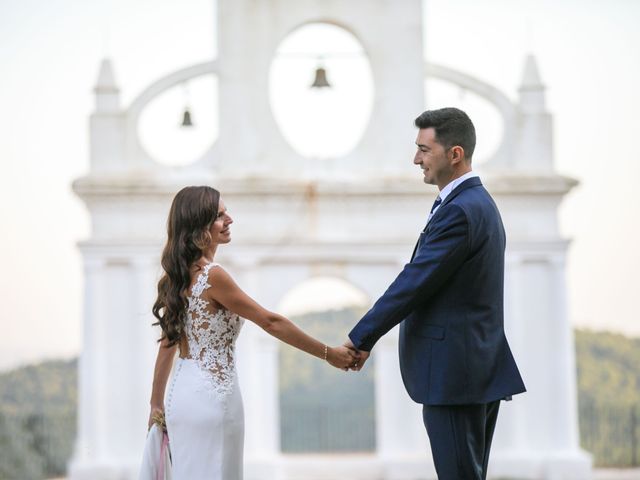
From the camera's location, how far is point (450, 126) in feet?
19.5

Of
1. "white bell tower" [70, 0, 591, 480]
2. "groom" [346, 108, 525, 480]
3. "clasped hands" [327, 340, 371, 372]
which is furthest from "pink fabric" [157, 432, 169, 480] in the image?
"white bell tower" [70, 0, 591, 480]

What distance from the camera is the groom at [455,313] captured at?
580 cm

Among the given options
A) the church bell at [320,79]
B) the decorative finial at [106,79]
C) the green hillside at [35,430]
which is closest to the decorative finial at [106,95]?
the decorative finial at [106,79]

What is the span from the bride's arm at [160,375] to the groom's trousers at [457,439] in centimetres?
131

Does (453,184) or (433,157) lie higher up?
(433,157)

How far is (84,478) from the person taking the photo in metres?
14.6

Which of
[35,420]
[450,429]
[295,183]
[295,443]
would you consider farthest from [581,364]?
[450,429]

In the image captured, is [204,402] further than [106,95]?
No

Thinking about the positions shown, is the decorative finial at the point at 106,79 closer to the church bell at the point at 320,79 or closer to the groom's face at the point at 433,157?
the church bell at the point at 320,79

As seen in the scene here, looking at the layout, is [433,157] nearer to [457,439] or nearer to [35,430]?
[457,439]

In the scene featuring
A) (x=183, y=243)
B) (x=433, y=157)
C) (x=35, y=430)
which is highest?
(x=433, y=157)

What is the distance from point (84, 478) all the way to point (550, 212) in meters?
6.09

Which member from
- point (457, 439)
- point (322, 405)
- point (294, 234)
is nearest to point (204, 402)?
point (457, 439)

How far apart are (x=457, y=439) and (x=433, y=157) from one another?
1.28 meters
